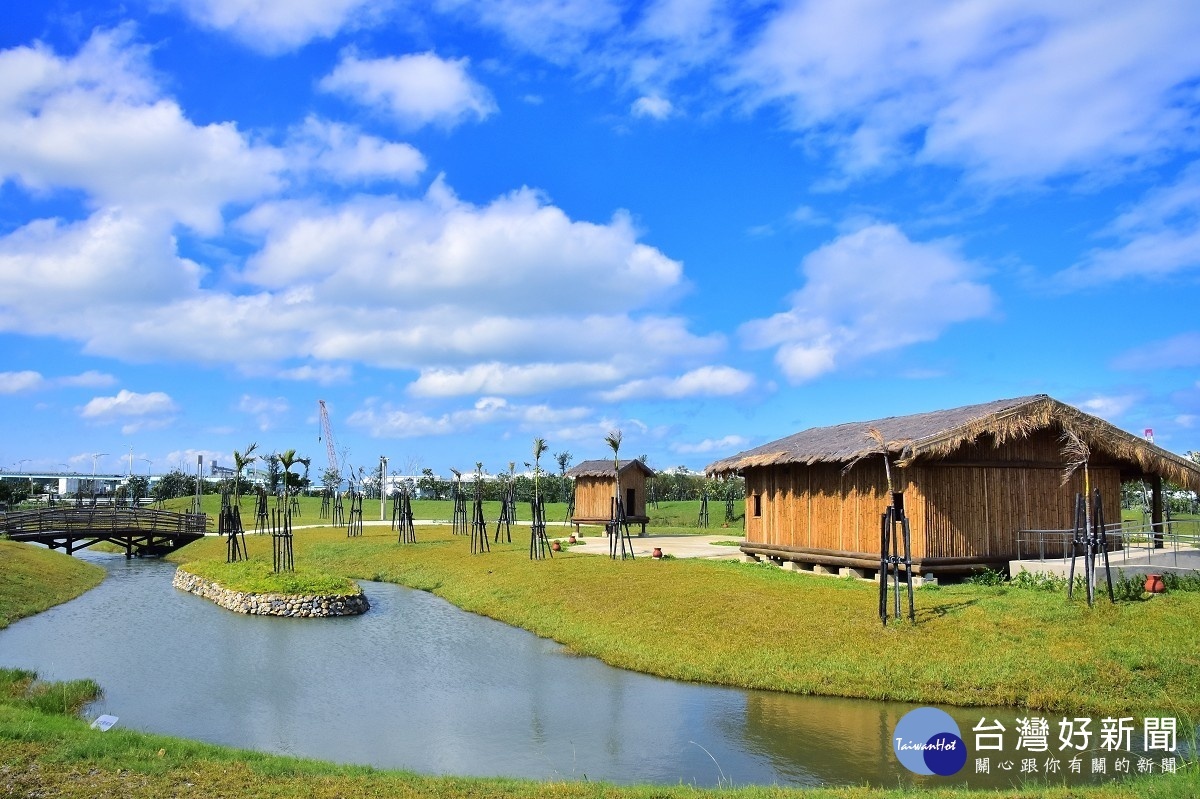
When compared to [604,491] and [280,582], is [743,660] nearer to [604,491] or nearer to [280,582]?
[280,582]

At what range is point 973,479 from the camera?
21.6m

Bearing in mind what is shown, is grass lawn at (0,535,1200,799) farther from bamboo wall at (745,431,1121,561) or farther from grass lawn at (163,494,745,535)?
grass lawn at (163,494,745,535)

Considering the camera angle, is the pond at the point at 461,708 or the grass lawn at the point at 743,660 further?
the pond at the point at 461,708

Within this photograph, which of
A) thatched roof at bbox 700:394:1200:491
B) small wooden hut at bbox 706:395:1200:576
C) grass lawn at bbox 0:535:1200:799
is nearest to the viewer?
grass lawn at bbox 0:535:1200:799

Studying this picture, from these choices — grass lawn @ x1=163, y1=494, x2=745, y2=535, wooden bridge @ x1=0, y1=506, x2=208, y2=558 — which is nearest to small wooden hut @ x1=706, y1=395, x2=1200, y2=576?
grass lawn @ x1=163, y1=494, x2=745, y2=535

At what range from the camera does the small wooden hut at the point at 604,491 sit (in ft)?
142

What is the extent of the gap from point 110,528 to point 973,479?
4500 centimetres

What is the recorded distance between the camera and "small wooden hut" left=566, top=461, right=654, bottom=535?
4334 centimetres

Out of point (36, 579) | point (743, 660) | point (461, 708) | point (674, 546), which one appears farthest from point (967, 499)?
point (36, 579)

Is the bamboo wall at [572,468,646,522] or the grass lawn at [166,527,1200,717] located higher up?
the bamboo wall at [572,468,646,522]

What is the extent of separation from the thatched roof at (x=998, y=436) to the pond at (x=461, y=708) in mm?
7853

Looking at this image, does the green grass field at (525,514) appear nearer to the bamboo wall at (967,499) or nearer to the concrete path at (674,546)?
the concrete path at (674,546)

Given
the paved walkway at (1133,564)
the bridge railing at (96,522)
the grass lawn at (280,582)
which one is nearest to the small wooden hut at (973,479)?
the paved walkway at (1133,564)

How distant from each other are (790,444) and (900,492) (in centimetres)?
624
